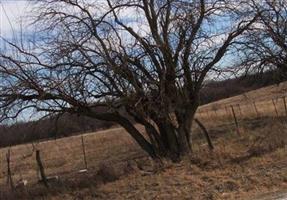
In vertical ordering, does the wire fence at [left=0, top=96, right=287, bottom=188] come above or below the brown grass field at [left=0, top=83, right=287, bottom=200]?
above

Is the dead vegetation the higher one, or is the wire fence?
the wire fence

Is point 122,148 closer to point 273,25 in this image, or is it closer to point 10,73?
point 273,25

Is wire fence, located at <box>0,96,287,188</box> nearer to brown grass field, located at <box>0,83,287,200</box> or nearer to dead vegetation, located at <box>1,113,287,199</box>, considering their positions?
brown grass field, located at <box>0,83,287,200</box>

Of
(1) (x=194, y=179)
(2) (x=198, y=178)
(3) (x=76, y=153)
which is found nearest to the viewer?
(1) (x=194, y=179)

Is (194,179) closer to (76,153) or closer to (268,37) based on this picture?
(268,37)

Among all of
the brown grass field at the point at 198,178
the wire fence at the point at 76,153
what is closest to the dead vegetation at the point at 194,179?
the brown grass field at the point at 198,178

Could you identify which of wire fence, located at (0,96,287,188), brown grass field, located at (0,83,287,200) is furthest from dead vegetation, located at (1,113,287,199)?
wire fence, located at (0,96,287,188)

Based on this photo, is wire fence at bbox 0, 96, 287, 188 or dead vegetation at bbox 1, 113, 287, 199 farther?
wire fence at bbox 0, 96, 287, 188

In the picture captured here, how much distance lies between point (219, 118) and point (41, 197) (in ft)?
109

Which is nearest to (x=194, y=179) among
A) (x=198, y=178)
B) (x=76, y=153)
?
(x=198, y=178)

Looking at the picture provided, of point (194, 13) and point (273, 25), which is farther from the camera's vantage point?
point (273, 25)

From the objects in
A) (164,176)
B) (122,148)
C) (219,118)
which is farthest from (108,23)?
(219,118)

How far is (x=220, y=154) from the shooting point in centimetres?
2067

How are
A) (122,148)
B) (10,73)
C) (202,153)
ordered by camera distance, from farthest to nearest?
(122,148) < (202,153) < (10,73)
